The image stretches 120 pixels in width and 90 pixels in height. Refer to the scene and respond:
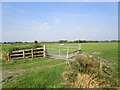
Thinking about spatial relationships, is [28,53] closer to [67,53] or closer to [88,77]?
[67,53]

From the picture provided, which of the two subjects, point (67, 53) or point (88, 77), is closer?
Result: point (88, 77)

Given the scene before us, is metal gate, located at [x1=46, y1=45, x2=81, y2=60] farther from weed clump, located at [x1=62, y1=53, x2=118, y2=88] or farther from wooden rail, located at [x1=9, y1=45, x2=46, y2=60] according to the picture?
weed clump, located at [x1=62, y1=53, x2=118, y2=88]

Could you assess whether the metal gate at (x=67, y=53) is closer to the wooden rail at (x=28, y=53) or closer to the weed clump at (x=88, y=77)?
the wooden rail at (x=28, y=53)

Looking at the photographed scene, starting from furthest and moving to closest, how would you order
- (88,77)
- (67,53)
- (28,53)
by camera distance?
(28,53) < (67,53) < (88,77)

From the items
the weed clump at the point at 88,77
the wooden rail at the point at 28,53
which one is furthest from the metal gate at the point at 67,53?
the weed clump at the point at 88,77

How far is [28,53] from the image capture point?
361 inches

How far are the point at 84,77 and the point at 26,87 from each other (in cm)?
201

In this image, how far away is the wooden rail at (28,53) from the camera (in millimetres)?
8672

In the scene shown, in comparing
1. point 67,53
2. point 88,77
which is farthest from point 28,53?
point 88,77

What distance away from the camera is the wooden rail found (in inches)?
341

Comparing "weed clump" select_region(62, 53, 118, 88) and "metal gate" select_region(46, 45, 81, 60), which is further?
"metal gate" select_region(46, 45, 81, 60)

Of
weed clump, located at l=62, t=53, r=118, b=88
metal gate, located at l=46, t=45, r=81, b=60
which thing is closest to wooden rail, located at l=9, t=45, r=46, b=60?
metal gate, located at l=46, t=45, r=81, b=60

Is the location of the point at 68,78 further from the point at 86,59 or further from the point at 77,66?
the point at 86,59

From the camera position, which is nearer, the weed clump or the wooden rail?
the weed clump
